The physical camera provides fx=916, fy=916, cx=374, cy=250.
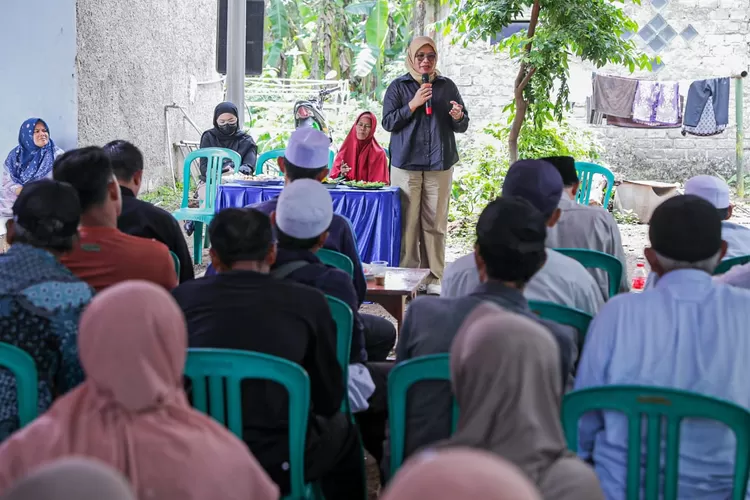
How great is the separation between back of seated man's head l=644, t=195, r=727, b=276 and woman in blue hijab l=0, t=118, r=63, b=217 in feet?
18.9

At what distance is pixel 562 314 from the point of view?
3.05 m

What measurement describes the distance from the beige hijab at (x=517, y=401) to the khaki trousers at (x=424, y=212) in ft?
18.2

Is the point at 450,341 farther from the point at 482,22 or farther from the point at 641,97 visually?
the point at 641,97

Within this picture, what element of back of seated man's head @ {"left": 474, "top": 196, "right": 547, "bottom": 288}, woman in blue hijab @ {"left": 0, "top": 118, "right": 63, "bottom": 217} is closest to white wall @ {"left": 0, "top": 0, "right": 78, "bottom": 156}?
woman in blue hijab @ {"left": 0, "top": 118, "right": 63, "bottom": 217}

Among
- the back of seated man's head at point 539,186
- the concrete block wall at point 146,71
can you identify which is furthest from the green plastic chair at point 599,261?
the concrete block wall at point 146,71

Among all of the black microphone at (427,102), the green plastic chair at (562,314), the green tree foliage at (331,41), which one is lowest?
the green plastic chair at (562,314)

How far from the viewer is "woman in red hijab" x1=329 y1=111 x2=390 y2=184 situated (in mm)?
7597

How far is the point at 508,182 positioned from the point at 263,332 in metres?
1.81

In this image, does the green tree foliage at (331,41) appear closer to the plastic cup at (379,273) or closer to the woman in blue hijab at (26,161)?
the woman in blue hijab at (26,161)

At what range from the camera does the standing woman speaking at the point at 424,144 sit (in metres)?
7.11

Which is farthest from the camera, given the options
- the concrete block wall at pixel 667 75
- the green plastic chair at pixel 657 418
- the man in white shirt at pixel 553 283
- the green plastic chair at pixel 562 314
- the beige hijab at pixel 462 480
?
the concrete block wall at pixel 667 75

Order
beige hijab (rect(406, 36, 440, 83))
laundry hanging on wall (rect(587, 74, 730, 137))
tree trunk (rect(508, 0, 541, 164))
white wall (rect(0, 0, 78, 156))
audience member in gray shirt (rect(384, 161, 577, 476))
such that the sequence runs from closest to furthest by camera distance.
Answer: audience member in gray shirt (rect(384, 161, 577, 476)) → beige hijab (rect(406, 36, 440, 83)) → tree trunk (rect(508, 0, 541, 164)) → white wall (rect(0, 0, 78, 156)) → laundry hanging on wall (rect(587, 74, 730, 137))

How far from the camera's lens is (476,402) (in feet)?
5.65

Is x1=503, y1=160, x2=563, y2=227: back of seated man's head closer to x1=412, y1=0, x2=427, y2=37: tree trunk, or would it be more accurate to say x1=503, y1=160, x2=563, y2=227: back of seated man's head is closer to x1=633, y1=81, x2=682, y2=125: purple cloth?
x1=633, y1=81, x2=682, y2=125: purple cloth
